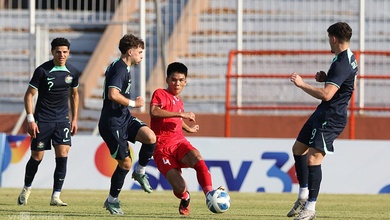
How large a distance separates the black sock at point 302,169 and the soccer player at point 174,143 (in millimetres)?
1007

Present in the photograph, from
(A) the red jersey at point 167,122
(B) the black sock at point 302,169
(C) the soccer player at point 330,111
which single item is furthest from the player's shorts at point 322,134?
(A) the red jersey at point 167,122

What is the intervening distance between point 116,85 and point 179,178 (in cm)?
119

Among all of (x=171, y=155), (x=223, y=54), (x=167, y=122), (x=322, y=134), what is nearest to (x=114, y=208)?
(x=171, y=155)

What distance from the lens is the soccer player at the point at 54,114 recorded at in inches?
531

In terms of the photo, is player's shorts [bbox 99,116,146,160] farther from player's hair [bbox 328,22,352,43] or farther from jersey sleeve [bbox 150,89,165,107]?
player's hair [bbox 328,22,352,43]

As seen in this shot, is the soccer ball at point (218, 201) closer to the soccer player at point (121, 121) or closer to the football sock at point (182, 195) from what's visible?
the football sock at point (182, 195)

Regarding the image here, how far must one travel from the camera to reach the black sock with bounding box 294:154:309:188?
12.0 m

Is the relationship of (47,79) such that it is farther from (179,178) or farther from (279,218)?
(279,218)

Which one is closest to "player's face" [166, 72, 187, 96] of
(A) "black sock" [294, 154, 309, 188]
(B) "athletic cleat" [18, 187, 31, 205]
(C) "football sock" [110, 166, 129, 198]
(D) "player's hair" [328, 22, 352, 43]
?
(C) "football sock" [110, 166, 129, 198]

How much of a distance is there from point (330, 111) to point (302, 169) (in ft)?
3.43

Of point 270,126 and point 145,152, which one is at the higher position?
point 145,152

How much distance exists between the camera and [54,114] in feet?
45.1

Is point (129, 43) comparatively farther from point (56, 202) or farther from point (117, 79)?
point (56, 202)

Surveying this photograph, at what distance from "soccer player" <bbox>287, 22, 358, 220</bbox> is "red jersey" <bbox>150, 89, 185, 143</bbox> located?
1384 mm
